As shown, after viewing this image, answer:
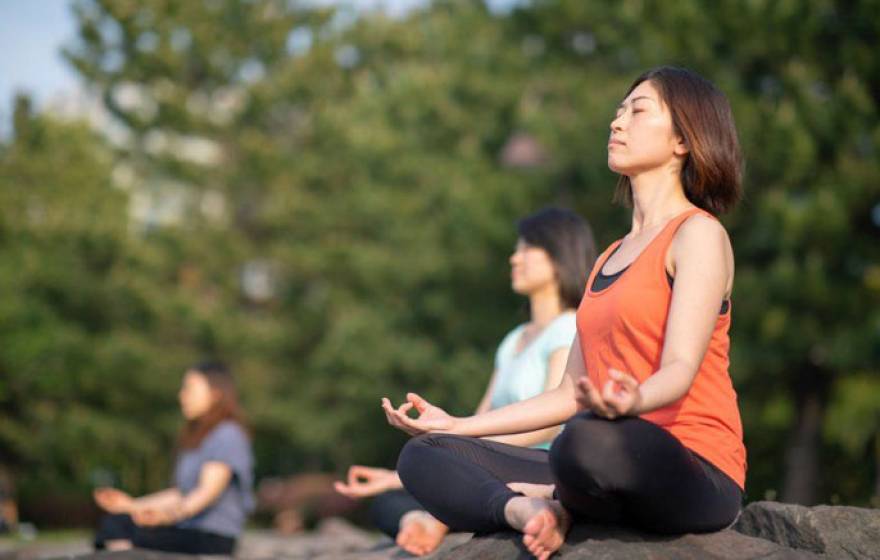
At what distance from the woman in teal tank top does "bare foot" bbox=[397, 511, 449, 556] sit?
0.26 m

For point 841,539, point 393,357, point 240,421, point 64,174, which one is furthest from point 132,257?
point 841,539

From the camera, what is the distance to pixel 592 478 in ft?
8.86

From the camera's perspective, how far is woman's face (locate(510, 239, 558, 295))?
4.81 meters

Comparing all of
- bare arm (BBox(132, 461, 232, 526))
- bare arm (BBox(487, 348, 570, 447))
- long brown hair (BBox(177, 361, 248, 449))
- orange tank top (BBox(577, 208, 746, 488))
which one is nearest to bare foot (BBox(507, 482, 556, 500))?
orange tank top (BBox(577, 208, 746, 488))

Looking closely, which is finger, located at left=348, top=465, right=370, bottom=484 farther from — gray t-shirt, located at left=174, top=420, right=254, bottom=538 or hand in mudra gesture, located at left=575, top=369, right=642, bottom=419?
gray t-shirt, located at left=174, top=420, right=254, bottom=538

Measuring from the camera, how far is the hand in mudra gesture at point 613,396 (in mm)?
2541

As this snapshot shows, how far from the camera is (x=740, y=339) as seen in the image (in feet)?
41.0

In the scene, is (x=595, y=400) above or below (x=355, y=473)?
above

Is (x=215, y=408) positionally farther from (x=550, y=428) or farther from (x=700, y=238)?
(x=700, y=238)

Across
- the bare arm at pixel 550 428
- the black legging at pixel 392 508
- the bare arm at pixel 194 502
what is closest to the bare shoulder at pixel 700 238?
the bare arm at pixel 550 428

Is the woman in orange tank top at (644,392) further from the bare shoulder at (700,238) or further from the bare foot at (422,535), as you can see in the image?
the bare foot at (422,535)

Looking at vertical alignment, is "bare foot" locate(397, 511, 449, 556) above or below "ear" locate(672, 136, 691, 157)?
below

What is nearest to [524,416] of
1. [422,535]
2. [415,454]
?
[415,454]

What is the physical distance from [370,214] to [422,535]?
51.9 feet
